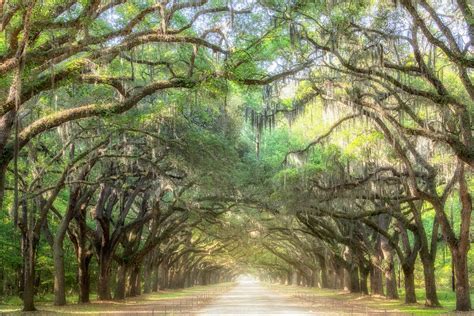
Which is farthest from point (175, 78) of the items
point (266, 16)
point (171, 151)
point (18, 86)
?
point (171, 151)

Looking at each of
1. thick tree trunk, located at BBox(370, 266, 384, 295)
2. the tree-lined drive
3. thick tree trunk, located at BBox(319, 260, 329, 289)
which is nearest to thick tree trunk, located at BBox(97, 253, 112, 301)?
the tree-lined drive

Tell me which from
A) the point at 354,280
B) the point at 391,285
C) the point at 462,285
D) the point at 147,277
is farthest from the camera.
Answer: the point at 147,277

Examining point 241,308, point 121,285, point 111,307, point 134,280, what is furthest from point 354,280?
point 111,307

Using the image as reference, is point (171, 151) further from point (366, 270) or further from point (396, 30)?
point (366, 270)

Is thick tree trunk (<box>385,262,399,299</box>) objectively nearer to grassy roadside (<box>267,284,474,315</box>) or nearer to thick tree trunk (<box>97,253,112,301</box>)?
grassy roadside (<box>267,284,474,315</box>)

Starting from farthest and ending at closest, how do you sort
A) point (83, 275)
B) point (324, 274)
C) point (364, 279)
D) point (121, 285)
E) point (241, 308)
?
point (324, 274)
point (364, 279)
point (121, 285)
point (83, 275)
point (241, 308)

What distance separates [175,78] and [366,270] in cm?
2860

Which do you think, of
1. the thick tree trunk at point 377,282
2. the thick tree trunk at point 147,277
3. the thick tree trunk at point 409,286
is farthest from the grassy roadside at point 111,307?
the thick tree trunk at point 147,277

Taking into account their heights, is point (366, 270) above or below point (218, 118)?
below

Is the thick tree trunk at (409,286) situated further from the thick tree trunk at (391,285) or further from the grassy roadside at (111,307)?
the grassy roadside at (111,307)

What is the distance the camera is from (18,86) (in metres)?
9.59

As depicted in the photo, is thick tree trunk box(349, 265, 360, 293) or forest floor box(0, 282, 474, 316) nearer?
forest floor box(0, 282, 474, 316)

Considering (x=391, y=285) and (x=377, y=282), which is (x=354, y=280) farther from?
(x=391, y=285)

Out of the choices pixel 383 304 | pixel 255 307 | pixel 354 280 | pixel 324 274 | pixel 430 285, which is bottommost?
pixel 383 304
